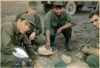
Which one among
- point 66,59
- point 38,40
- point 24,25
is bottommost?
point 66,59

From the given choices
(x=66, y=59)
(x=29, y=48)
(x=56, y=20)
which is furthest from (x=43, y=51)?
(x=29, y=48)

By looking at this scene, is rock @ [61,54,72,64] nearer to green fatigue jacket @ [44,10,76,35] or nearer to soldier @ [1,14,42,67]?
green fatigue jacket @ [44,10,76,35]

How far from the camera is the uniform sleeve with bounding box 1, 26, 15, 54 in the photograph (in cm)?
402

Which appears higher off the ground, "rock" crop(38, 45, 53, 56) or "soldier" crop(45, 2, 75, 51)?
"soldier" crop(45, 2, 75, 51)

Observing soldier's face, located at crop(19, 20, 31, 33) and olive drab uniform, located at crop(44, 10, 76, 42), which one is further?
olive drab uniform, located at crop(44, 10, 76, 42)

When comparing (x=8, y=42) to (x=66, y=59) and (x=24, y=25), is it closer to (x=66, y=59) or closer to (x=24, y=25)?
(x=24, y=25)

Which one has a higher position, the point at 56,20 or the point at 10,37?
the point at 10,37

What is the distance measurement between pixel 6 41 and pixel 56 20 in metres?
2.16

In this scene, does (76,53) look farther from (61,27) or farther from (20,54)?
(20,54)

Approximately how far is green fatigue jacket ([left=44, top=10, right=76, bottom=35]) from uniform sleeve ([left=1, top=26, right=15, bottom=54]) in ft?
6.22

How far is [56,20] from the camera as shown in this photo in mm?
6051

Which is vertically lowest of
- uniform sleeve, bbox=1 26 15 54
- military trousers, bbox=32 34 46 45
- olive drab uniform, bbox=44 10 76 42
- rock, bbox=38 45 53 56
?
rock, bbox=38 45 53 56

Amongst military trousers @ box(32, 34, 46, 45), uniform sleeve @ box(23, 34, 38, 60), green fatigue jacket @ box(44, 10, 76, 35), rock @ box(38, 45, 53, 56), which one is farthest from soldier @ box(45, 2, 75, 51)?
uniform sleeve @ box(23, 34, 38, 60)

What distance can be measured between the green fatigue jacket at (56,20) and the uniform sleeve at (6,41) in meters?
1.89
